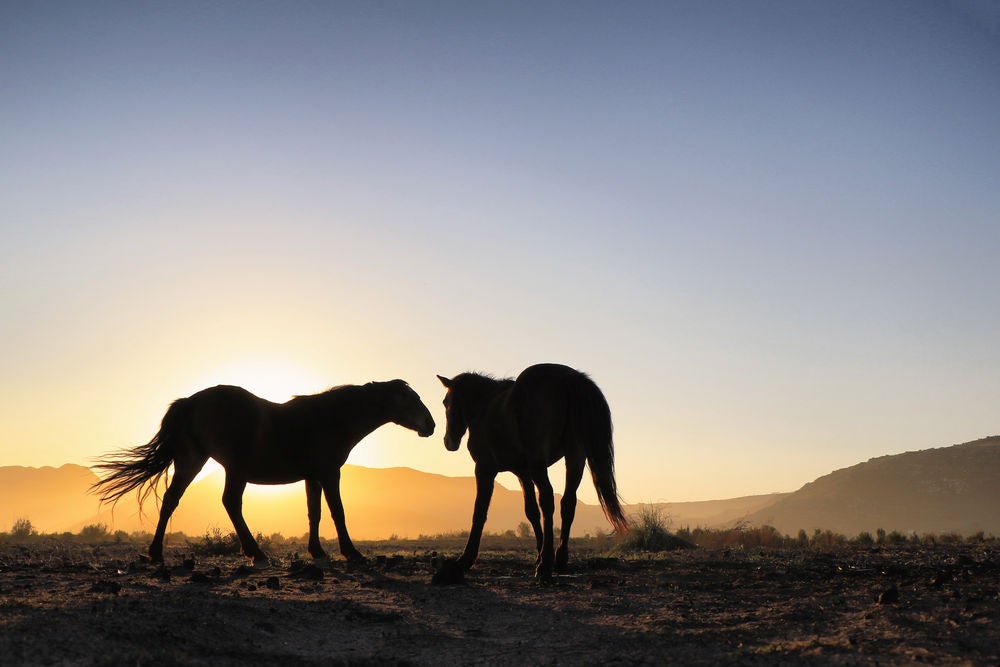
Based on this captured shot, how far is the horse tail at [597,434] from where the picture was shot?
10500 millimetres

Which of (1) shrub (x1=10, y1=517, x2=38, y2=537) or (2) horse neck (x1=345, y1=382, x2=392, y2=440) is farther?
(1) shrub (x1=10, y1=517, x2=38, y2=537)

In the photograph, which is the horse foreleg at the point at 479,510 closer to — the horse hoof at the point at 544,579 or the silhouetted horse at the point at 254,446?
the horse hoof at the point at 544,579

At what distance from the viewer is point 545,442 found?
33.9 feet

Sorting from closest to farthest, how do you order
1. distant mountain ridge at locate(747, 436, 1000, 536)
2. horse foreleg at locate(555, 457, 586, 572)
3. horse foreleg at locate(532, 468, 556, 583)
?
horse foreleg at locate(532, 468, 556, 583)
horse foreleg at locate(555, 457, 586, 572)
distant mountain ridge at locate(747, 436, 1000, 536)

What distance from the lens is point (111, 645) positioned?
20.0ft

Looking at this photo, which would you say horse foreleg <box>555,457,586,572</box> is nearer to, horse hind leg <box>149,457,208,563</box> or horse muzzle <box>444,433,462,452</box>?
horse muzzle <box>444,433,462,452</box>

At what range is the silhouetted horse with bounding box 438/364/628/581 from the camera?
10328 mm

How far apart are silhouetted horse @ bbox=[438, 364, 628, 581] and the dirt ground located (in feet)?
2.76

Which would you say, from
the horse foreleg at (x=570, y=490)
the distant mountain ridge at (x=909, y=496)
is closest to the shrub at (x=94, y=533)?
the horse foreleg at (x=570, y=490)

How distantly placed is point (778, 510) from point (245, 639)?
10748 centimetres

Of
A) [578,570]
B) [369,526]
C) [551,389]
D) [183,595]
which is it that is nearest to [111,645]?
[183,595]

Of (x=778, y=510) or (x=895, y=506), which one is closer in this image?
(x=895, y=506)

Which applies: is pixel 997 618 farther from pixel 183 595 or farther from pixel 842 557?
pixel 183 595

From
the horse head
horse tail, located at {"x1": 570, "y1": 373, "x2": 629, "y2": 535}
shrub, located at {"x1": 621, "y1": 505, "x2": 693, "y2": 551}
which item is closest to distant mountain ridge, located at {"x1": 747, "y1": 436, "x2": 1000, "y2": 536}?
shrub, located at {"x1": 621, "y1": 505, "x2": 693, "y2": 551}
